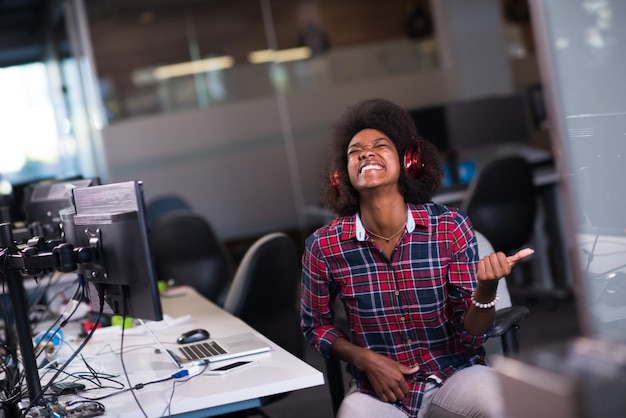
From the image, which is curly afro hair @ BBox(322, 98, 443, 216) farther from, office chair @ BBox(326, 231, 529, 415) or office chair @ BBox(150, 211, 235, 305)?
office chair @ BBox(150, 211, 235, 305)

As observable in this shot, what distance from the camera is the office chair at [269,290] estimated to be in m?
3.06

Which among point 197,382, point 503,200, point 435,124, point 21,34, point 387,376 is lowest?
point 387,376

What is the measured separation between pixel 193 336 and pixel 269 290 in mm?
548

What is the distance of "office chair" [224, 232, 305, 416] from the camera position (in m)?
3.06

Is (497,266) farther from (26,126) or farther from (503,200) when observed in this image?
(26,126)

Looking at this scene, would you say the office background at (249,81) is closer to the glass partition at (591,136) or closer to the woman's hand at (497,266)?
the woman's hand at (497,266)

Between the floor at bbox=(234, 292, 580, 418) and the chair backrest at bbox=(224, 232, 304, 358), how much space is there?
192 millimetres

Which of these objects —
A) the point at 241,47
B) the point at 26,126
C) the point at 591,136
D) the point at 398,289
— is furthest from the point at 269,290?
the point at 26,126

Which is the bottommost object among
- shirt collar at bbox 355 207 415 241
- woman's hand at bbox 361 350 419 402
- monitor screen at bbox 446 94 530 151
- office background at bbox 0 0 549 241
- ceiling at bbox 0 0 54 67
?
woman's hand at bbox 361 350 419 402

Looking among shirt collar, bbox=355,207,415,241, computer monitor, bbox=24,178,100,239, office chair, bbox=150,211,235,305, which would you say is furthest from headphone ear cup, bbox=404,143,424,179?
office chair, bbox=150,211,235,305

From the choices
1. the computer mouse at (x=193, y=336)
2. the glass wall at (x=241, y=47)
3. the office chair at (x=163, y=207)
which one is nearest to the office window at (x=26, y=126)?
the glass wall at (x=241, y=47)

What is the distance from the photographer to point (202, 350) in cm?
244

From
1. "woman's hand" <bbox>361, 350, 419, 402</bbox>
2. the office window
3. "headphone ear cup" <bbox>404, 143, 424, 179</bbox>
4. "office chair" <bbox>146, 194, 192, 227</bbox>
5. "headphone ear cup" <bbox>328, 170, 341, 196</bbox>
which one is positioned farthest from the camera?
the office window

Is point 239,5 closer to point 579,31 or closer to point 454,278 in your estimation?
point 454,278
